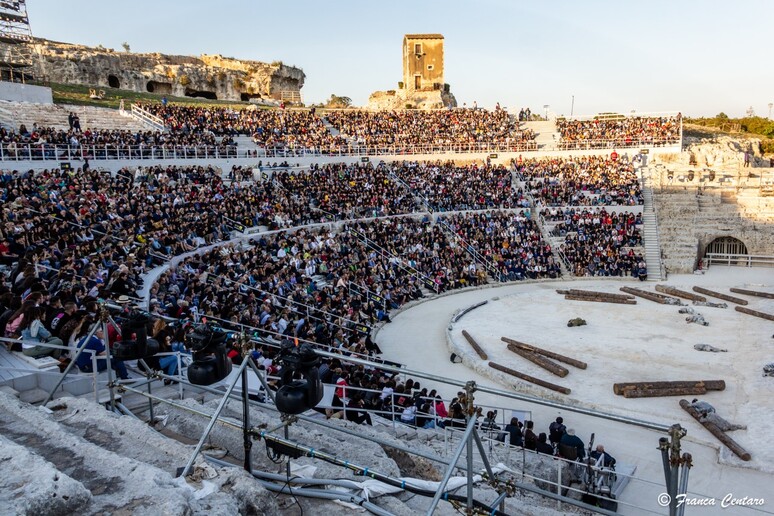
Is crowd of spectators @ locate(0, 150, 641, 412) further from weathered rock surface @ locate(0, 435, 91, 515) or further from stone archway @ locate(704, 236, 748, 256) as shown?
stone archway @ locate(704, 236, 748, 256)

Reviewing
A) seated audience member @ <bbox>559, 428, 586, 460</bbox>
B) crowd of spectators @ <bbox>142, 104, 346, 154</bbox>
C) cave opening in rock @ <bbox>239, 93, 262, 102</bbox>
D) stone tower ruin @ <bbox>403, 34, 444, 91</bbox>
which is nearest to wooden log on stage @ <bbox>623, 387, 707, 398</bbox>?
seated audience member @ <bbox>559, 428, 586, 460</bbox>

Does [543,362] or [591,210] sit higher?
[591,210]

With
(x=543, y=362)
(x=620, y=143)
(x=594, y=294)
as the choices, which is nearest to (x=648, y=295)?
(x=594, y=294)

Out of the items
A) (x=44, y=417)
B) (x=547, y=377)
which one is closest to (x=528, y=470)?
(x=547, y=377)

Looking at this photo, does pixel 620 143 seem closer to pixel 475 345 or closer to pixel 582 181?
pixel 582 181

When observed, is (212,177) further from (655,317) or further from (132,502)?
(132,502)

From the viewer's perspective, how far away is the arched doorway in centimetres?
3491

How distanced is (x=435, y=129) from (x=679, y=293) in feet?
92.1

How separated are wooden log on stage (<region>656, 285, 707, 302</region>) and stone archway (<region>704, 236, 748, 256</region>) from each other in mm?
10219

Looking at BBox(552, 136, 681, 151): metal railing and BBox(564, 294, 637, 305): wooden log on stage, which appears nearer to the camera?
BBox(564, 294, 637, 305): wooden log on stage

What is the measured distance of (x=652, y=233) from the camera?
34125mm

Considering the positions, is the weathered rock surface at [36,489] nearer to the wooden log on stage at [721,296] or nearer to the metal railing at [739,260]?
the wooden log on stage at [721,296]

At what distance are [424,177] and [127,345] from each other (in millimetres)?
34596

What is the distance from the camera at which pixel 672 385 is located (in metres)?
14.7
